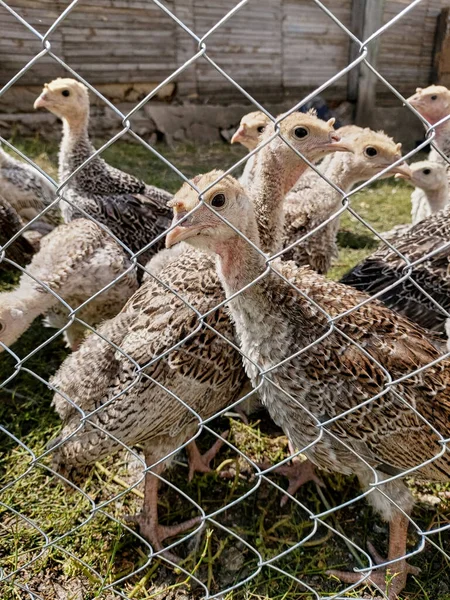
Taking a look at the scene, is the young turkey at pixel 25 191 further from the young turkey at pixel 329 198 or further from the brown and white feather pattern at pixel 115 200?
the young turkey at pixel 329 198

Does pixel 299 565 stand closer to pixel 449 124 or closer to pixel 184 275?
pixel 184 275

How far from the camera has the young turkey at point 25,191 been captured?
5.08 m

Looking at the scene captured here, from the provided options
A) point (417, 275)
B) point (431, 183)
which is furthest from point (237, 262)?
point (431, 183)

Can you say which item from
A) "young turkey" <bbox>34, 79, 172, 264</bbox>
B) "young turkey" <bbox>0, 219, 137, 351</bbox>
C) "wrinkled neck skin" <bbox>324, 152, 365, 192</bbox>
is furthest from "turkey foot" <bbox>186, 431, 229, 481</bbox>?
"wrinkled neck skin" <bbox>324, 152, 365, 192</bbox>

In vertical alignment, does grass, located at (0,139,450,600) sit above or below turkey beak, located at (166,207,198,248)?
below

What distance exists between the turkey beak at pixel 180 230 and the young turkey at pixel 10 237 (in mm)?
2651

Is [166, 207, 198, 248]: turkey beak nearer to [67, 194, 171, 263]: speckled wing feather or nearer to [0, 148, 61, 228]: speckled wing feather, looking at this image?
[67, 194, 171, 263]: speckled wing feather

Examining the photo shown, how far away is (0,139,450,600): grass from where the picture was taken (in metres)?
2.44

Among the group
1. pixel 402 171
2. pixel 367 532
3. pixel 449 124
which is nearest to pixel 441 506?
pixel 367 532

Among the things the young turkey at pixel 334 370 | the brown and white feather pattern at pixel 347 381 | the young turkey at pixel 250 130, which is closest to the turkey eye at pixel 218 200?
the young turkey at pixel 334 370

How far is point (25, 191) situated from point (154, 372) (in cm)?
341

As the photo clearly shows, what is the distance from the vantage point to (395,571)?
2.41m

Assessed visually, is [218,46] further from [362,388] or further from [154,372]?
[362,388]

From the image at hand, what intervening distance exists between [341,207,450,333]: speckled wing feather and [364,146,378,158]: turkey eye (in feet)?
2.05
